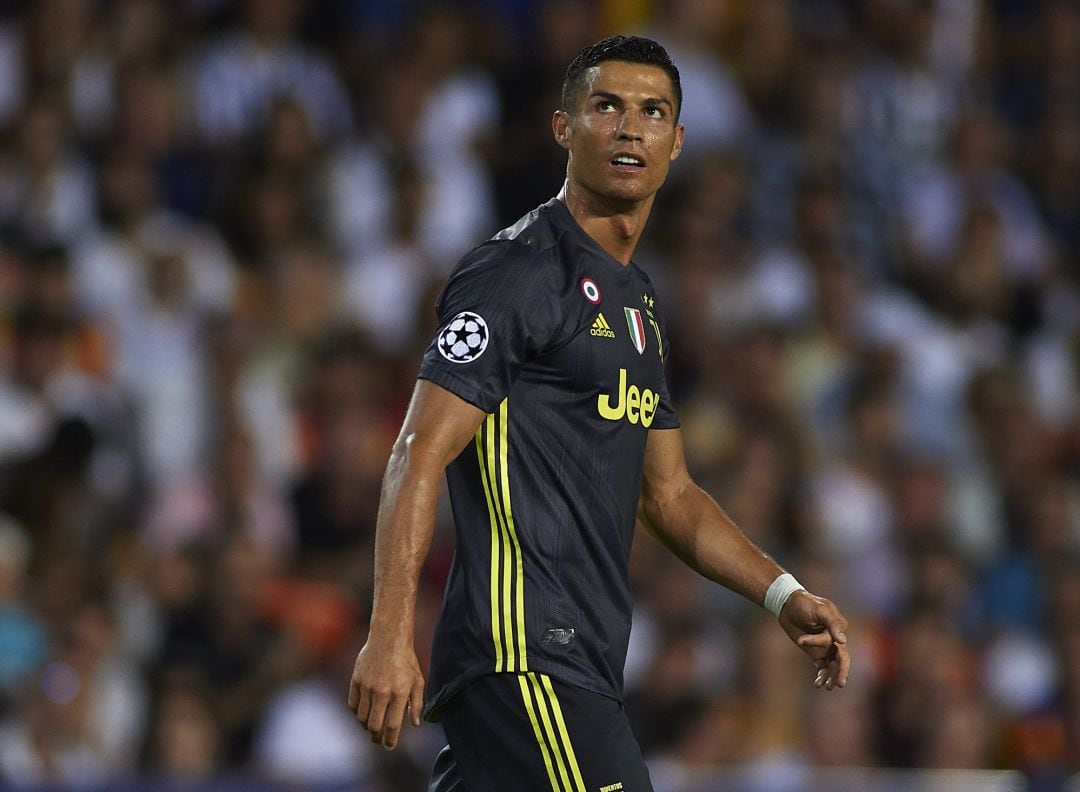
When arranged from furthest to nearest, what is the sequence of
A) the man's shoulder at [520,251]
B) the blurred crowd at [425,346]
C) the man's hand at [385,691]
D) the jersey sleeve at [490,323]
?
the blurred crowd at [425,346] → the man's shoulder at [520,251] → the jersey sleeve at [490,323] → the man's hand at [385,691]

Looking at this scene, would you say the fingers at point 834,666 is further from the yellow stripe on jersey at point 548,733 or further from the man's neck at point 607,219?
the man's neck at point 607,219

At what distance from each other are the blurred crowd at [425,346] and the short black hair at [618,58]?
3.54m

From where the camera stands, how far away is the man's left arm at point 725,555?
4.49 meters

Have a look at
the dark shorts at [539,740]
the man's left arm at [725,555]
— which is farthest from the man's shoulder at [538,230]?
the dark shorts at [539,740]

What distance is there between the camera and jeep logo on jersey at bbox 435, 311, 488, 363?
4.10 m

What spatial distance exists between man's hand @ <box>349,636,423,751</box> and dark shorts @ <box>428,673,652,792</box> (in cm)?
36

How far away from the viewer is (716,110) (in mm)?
10906

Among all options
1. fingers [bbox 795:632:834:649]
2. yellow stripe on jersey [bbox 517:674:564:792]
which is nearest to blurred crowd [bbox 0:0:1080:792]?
fingers [bbox 795:632:834:649]

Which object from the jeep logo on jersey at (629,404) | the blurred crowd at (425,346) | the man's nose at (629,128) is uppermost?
the man's nose at (629,128)

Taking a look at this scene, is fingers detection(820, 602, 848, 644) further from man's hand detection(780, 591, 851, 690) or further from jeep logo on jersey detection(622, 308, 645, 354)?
jeep logo on jersey detection(622, 308, 645, 354)

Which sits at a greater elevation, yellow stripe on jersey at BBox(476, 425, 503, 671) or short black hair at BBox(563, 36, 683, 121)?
short black hair at BBox(563, 36, 683, 121)

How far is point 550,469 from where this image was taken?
4.25m

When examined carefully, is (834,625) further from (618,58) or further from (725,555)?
(618,58)

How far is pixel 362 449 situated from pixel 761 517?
182 cm
